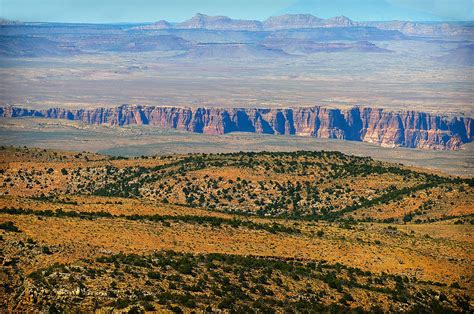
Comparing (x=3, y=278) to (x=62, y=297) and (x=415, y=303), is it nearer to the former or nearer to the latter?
(x=62, y=297)

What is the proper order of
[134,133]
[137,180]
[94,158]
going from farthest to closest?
[134,133], [94,158], [137,180]

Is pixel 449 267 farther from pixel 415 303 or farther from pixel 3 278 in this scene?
pixel 3 278

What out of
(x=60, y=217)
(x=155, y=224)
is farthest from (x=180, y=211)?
(x=60, y=217)

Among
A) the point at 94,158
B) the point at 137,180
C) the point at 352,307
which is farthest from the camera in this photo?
the point at 94,158

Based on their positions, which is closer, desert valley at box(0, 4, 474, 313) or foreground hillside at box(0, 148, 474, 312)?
desert valley at box(0, 4, 474, 313)

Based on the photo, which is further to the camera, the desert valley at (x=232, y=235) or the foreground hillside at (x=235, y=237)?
the foreground hillside at (x=235, y=237)

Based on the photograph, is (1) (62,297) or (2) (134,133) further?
(2) (134,133)

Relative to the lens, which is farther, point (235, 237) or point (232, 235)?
point (232, 235)
